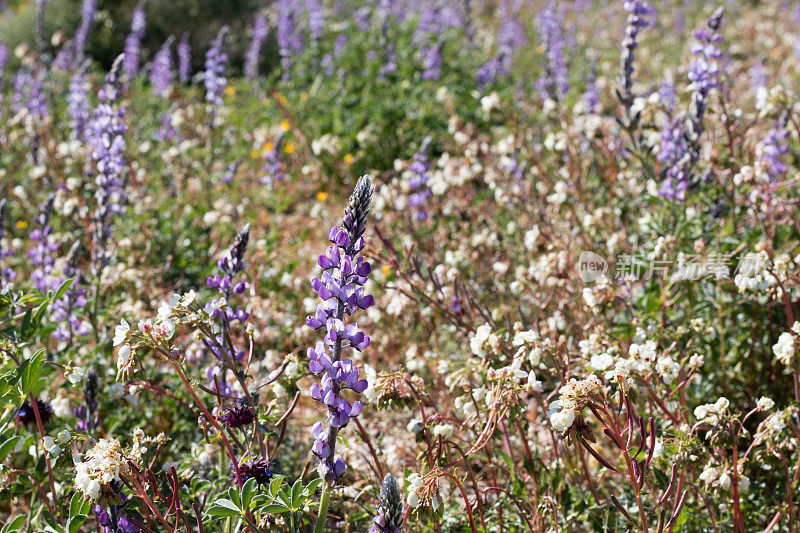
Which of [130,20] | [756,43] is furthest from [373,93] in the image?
[130,20]

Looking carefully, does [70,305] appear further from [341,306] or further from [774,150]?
[774,150]

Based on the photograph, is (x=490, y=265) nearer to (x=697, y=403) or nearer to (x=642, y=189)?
(x=642, y=189)

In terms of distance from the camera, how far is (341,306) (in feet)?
5.23

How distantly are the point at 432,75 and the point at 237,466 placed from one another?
17.5 ft

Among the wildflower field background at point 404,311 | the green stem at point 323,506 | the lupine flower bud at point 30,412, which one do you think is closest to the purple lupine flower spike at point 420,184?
the wildflower field background at point 404,311

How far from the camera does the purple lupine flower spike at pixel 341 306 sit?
60.7 inches

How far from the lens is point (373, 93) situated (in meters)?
6.49

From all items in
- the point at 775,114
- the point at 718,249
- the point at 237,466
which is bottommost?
the point at 237,466

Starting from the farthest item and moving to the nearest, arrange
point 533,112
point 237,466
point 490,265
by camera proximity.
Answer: point 533,112
point 490,265
point 237,466

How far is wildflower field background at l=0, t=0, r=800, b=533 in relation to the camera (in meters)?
1.81

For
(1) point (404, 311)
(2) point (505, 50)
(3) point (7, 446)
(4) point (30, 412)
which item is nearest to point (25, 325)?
(4) point (30, 412)

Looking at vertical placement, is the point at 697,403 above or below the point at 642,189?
below

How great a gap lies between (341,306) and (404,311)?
1733mm

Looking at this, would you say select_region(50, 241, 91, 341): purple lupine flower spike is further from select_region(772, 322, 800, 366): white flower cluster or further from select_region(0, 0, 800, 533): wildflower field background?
select_region(772, 322, 800, 366): white flower cluster
